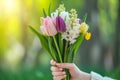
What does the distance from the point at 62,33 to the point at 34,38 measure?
1423mm

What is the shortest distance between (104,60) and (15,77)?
0.73 meters

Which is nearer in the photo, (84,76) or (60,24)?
(60,24)

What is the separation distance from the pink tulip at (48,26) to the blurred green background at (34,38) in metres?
1.37

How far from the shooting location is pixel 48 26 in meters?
1.08

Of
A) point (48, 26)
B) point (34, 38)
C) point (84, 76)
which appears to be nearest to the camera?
point (48, 26)

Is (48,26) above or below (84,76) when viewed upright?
above

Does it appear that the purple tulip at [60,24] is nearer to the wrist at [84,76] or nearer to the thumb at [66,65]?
the thumb at [66,65]

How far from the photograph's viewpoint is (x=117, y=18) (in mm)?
2760

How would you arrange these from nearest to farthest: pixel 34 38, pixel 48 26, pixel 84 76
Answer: pixel 48 26, pixel 84 76, pixel 34 38

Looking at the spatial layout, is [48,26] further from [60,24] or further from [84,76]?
[84,76]

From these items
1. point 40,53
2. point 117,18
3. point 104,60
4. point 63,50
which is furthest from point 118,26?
point 63,50

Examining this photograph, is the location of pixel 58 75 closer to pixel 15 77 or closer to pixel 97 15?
pixel 15 77

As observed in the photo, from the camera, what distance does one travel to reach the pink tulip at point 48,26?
1.08 metres

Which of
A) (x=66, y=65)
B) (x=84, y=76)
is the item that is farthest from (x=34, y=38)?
(x=66, y=65)
